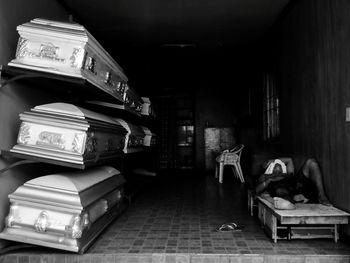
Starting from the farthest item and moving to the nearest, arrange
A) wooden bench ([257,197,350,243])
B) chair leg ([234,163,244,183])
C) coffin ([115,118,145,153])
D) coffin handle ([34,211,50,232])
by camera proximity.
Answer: chair leg ([234,163,244,183])
coffin ([115,118,145,153])
wooden bench ([257,197,350,243])
coffin handle ([34,211,50,232])

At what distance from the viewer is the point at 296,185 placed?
3.32m

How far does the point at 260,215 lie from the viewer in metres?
3.28

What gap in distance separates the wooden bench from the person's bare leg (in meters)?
0.26

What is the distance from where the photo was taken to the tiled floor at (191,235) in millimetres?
2482

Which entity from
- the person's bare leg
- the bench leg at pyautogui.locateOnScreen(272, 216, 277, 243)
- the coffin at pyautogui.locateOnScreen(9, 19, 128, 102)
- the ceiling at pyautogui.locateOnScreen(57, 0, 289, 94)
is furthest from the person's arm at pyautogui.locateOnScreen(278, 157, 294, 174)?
the coffin at pyautogui.locateOnScreen(9, 19, 128, 102)

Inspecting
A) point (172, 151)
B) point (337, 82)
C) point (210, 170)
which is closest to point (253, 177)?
point (337, 82)

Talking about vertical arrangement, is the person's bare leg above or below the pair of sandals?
above

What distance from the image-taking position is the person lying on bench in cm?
317

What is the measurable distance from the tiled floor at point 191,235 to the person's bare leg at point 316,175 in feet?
1.72

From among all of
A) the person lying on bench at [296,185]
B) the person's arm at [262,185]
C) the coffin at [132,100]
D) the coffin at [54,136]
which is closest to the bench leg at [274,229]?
the person lying on bench at [296,185]

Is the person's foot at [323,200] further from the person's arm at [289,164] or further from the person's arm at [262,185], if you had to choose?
the person's arm at [289,164]

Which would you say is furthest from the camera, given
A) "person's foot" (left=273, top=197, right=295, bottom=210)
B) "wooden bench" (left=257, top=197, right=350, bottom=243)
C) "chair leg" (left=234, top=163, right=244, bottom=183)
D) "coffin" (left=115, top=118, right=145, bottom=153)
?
"chair leg" (left=234, top=163, right=244, bottom=183)

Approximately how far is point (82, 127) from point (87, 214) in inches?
27.5

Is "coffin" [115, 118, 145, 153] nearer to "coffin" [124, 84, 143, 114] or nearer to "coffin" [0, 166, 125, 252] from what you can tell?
"coffin" [124, 84, 143, 114]
